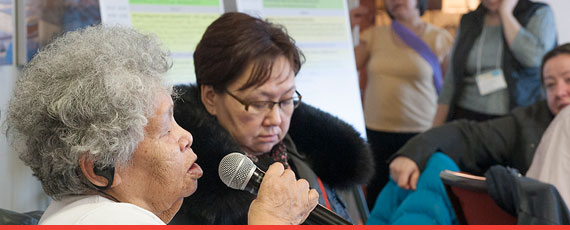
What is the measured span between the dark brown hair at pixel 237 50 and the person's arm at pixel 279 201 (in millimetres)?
669

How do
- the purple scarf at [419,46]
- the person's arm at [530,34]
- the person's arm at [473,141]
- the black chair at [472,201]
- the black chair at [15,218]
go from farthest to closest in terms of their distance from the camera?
1. the purple scarf at [419,46]
2. the person's arm at [530,34]
3. the person's arm at [473,141]
4. the black chair at [472,201]
5. the black chair at [15,218]

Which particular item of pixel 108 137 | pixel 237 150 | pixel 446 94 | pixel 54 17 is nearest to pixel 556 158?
pixel 237 150

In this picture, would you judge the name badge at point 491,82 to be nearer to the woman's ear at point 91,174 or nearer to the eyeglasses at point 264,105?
the eyeglasses at point 264,105

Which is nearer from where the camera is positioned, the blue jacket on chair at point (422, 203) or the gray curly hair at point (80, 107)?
the gray curly hair at point (80, 107)

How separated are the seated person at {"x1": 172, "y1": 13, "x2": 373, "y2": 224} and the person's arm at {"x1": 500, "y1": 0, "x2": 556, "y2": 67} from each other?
6.81 feet

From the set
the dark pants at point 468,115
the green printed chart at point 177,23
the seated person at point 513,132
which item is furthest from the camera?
the dark pants at point 468,115

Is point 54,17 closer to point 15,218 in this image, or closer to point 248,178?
point 15,218

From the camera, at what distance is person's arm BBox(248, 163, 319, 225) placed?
1.30m

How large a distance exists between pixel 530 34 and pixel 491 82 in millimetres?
348

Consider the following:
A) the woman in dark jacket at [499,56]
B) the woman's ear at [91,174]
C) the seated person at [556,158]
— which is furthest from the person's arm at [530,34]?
the woman's ear at [91,174]

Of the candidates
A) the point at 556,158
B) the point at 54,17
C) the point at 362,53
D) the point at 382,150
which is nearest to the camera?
the point at 556,158

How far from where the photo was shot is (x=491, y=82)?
13.0 feet

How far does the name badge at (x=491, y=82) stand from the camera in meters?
3.95

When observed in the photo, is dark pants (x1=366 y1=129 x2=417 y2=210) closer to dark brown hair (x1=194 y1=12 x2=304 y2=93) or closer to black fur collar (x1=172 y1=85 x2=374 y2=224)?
black fur collar (x1=172 y1=85 x2=374 y2=224)
